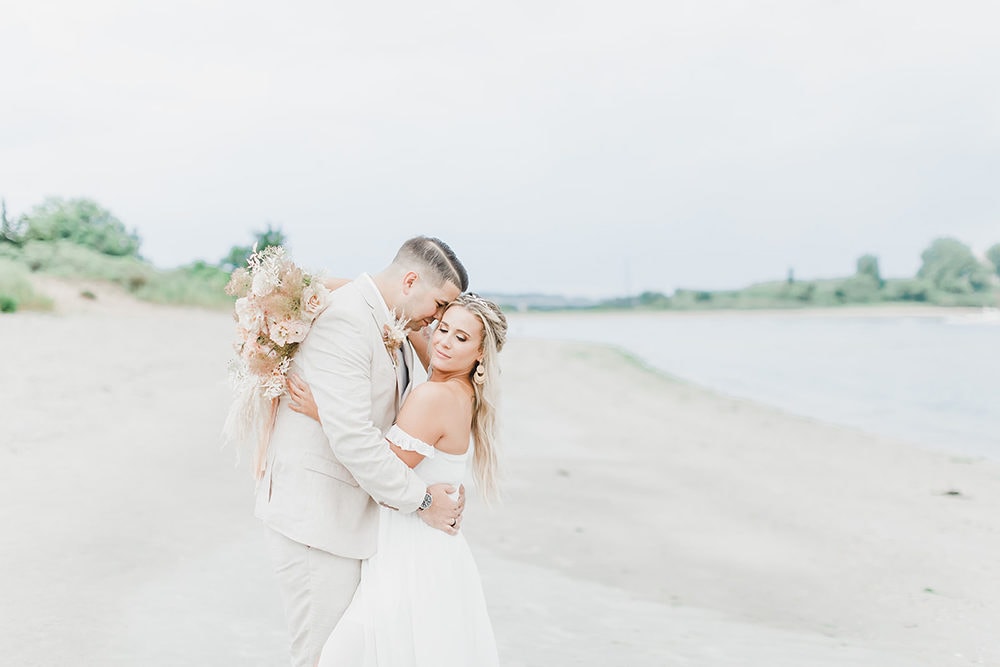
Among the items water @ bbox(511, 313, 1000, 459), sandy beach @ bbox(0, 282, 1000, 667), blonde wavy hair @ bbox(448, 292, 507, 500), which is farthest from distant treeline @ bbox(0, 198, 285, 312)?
blonde wavy hair @ bbox(448, 292, 507, 500)

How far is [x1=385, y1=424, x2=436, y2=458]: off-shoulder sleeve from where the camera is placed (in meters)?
3.16

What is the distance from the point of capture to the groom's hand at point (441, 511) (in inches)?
126

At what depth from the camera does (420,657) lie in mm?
3092

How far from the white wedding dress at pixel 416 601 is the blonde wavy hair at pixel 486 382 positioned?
23 centimetres

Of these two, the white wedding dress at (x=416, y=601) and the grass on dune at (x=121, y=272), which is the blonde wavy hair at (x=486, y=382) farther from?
the grass on dune at (x=121, y=272)

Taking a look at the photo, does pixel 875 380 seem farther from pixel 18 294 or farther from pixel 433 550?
pixel 433 550

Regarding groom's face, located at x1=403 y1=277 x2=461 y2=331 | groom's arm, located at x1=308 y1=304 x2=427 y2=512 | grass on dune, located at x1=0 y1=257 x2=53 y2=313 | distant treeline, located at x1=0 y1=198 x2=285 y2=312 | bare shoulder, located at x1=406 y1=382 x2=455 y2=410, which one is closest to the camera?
groom's arm, located at x1=308 y1=304 x2=427 y2=512

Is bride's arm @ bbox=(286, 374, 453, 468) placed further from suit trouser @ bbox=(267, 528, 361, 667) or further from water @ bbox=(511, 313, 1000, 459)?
water @ bbox=(511, 313, 1000, 459)

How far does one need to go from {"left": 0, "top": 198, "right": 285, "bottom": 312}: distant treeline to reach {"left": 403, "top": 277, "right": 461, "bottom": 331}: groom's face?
59.8ft

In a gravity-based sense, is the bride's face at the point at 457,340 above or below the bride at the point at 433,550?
above

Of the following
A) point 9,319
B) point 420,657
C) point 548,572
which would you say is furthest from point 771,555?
point 9,319

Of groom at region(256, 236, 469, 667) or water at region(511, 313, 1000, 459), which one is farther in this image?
water at region(511, 313, 1000, 459)

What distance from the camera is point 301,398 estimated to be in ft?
10.3

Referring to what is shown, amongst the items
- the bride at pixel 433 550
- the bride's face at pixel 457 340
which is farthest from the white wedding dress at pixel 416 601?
the bride's face at pixel 457 340
